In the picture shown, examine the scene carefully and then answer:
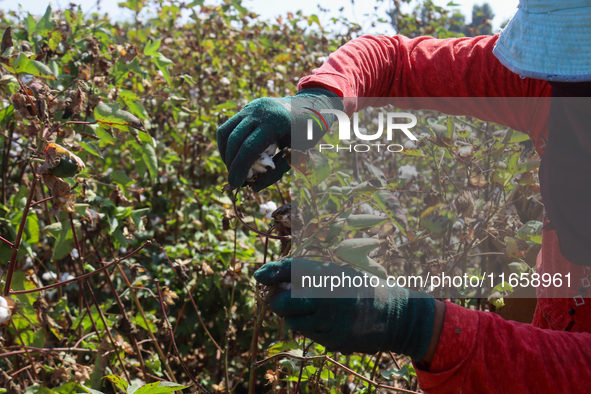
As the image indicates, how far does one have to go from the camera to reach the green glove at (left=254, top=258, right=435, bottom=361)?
81 cm

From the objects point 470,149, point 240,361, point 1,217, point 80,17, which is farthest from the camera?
point 240,361

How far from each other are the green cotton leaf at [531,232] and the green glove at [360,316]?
0.48m

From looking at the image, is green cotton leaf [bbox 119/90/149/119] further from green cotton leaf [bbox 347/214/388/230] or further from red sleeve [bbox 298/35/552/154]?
green cotton leaf [bbox 347/214/388/230]

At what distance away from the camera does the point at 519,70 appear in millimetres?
917

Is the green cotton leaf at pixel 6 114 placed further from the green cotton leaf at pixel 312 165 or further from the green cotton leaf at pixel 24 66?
the green cotton leaf at pixel 312 165

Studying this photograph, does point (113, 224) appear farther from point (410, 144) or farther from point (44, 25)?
point (410, 144)

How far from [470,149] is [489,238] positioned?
24 cm

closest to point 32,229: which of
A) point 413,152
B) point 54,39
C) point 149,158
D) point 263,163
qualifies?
point 149,158

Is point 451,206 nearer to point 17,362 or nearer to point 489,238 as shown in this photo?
point 489,238

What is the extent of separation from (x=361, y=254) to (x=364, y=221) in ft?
0.25

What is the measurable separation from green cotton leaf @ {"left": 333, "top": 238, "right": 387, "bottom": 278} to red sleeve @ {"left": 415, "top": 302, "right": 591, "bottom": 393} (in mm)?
192

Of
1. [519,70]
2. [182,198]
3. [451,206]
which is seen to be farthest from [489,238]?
[182,198]

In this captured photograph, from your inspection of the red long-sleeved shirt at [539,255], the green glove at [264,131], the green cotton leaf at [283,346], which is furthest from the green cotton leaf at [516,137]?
the green cotton leaf at [283,346]

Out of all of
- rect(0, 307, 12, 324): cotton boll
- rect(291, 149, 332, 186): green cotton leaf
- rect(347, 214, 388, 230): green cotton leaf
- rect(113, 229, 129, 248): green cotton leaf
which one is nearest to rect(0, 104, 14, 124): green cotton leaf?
rect(113, 229, 129, 248): green cotton leaf
